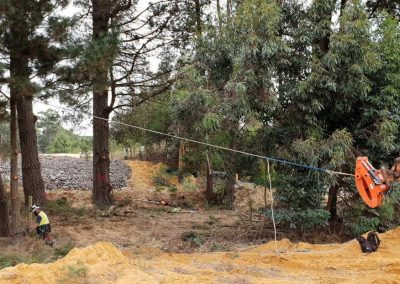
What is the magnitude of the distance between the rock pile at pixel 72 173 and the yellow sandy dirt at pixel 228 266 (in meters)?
10.1

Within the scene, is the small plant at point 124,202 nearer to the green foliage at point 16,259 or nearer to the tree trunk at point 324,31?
the green foliage at point 16,259

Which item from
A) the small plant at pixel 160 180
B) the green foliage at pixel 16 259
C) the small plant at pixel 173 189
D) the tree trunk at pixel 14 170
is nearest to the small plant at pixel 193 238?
the green foliage at pixel 16 259

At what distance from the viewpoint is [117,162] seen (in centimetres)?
2364

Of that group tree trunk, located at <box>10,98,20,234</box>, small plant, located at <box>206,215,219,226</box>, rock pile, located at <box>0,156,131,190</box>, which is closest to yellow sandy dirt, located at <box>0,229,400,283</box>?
tree trunk, located at <box>10,98,20,234</box>

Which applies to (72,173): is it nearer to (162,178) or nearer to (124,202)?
(162,178)

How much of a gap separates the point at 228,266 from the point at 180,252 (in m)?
1.87

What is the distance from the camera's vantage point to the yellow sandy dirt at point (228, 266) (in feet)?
18.2

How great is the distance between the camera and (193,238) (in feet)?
31.6

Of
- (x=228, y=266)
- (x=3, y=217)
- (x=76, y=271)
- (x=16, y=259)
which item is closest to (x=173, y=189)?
(x=3, y=217)

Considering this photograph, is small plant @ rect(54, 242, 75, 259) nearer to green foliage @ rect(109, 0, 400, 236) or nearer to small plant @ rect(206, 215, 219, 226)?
green foliage @ rect(109, 0, 400, 236)

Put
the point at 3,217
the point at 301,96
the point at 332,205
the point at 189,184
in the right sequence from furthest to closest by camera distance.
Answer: the point at 189,184
the point at 332,205
the point at 3,217
the point at 301,96

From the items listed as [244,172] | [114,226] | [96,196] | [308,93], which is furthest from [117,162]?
[308,93]

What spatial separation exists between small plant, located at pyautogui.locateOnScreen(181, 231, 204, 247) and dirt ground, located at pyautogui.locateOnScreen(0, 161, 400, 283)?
0.06ft

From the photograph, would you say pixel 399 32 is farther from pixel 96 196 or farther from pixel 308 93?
pixel 96 196
